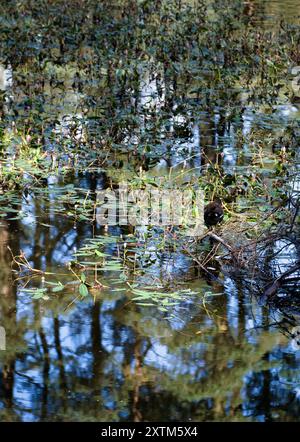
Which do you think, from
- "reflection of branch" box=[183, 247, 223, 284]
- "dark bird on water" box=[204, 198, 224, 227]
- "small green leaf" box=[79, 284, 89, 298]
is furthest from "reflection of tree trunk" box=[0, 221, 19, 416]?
"dark bird on water" box=[204, 198, 224, 227]

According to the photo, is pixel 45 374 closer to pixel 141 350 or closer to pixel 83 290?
pixel 141 350

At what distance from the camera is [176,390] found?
4.84 metres

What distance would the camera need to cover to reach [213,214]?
679cm

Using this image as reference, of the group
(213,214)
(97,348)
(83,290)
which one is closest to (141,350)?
(97,348)

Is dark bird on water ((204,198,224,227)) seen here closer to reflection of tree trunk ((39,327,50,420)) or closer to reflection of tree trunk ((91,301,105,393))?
reflection of tree trunk ((91,301,105,393))

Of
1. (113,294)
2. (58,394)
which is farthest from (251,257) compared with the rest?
(58,394)

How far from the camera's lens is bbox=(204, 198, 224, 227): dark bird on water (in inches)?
267

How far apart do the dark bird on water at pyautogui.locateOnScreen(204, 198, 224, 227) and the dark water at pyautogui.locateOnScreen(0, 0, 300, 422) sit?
0.43 m

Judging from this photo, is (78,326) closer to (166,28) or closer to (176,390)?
(176,390)

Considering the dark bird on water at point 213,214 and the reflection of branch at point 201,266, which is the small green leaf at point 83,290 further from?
the dark bird on water at point 213,214

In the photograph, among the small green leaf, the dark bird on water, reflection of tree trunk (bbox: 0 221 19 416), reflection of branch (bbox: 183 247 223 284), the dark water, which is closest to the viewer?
the dark water

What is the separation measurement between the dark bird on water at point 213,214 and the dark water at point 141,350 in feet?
1.42

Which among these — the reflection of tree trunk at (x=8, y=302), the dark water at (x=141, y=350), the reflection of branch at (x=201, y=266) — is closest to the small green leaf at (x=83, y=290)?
the dark water at (x=141, y=350)

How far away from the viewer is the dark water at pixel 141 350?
470 centimetres
